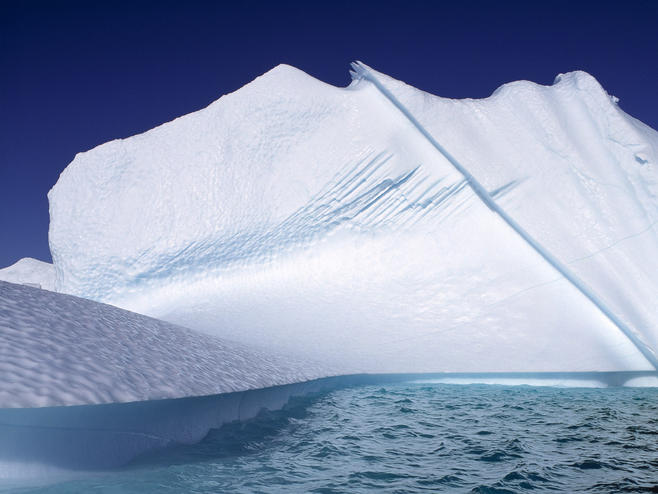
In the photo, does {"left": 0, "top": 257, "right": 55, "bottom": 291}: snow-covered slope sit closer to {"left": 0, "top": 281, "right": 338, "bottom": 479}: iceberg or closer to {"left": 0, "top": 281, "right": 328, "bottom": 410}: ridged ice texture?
{"left": 0, "top": 281, "right": 328, "bottom": 410}: ridged ice texture

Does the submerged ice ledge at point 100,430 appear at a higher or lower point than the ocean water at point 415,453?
higher

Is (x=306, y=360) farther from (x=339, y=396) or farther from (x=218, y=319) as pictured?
(x=218, y=319)

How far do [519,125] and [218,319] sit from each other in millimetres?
4851

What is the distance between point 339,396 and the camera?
15.5 feet

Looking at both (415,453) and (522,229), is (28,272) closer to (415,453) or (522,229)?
(522,229)

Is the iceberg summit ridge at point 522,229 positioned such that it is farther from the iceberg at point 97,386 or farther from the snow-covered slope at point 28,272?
the snow-covered slope at point 28,272

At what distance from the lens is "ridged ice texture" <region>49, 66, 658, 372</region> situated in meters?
5.55

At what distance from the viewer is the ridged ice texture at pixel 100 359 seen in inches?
81.4

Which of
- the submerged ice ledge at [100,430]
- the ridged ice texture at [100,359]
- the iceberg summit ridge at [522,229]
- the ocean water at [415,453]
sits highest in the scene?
the iceberg summit ridge at [522,229]

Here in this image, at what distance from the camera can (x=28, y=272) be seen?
1290cm

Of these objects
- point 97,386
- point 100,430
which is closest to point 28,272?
point 100,430

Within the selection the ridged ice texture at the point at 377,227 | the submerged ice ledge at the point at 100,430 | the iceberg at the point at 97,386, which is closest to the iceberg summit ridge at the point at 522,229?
the ridged ice texture at the point at 377,227

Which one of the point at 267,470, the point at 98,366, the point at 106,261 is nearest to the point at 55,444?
the point at 98,366

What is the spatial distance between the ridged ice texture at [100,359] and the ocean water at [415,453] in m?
0.33
